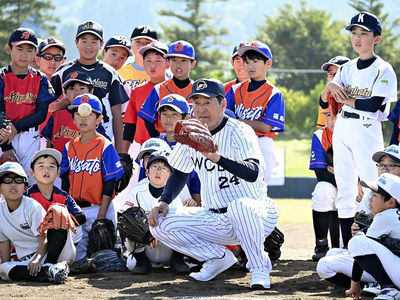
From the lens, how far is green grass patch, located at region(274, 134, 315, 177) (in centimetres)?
2496

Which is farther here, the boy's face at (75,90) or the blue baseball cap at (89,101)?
the boy's face at (75,90)

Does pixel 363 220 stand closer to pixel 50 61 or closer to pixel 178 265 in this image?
pixel 178 265

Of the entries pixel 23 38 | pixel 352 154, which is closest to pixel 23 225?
pixel 23 38

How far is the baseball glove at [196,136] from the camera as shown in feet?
14.8

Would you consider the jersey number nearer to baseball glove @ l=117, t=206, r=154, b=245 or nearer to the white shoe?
the white shoe

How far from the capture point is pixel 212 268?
519cm

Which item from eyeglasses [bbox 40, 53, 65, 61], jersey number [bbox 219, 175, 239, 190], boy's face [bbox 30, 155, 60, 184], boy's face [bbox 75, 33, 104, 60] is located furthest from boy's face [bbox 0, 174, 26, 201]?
eyeglasses [bbox 40, 53, 65, 61]

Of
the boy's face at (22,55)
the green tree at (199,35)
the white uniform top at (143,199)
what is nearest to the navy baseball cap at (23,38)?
the boy's face at (22,55)

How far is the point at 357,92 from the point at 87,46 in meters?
2.65

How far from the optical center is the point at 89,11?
141 meters

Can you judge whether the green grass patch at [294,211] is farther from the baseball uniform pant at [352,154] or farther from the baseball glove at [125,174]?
the baseball uniform pant at [352,154]

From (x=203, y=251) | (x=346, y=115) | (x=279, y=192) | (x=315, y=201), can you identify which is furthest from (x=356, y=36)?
(x=279, y=192)

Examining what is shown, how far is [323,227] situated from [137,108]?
6.93ft

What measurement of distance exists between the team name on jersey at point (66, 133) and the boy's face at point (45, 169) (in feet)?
3.09
